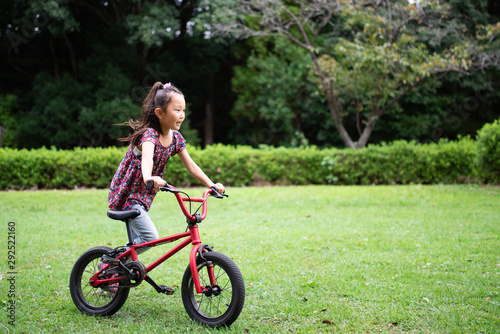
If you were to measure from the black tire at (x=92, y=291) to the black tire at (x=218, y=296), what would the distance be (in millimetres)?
559

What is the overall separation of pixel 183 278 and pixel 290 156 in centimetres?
935

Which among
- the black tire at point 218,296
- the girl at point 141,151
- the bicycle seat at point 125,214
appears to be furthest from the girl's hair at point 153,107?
the black tire at point 218,296

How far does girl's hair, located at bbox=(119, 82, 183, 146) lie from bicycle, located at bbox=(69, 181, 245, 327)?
0.57 m

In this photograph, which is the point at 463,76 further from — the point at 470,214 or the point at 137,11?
the point at 137,11

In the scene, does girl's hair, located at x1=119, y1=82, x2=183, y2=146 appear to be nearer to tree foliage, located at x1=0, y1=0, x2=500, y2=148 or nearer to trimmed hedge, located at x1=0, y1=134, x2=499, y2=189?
trimmed hedge, located at x1=0, y1=134, x2=499, y2=189

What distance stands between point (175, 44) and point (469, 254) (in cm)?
2095

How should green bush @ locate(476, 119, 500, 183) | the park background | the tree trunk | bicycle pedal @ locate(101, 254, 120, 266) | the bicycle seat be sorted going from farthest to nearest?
the tree trunk
green bush @ locate(476, 119, 500, 183)
the park background
bicycle pedal @ locate(101, 254, 120, 266)
the bicycle seat

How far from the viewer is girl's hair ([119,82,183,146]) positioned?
3.12 meters

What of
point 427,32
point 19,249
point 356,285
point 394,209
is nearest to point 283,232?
point 356,285

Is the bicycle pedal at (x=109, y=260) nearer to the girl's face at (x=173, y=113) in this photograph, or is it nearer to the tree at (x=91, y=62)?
the girl's face at (x=173, y=113)

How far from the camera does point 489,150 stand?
9.85 m

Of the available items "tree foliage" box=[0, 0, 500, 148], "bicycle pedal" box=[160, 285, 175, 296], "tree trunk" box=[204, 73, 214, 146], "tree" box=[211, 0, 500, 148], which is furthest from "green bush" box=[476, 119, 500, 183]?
"tree trunk" box=[204, 73, 214, 146]

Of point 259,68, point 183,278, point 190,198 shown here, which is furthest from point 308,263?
point 259,68

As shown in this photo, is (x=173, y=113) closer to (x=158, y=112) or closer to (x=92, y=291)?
(x=158, y=112)
